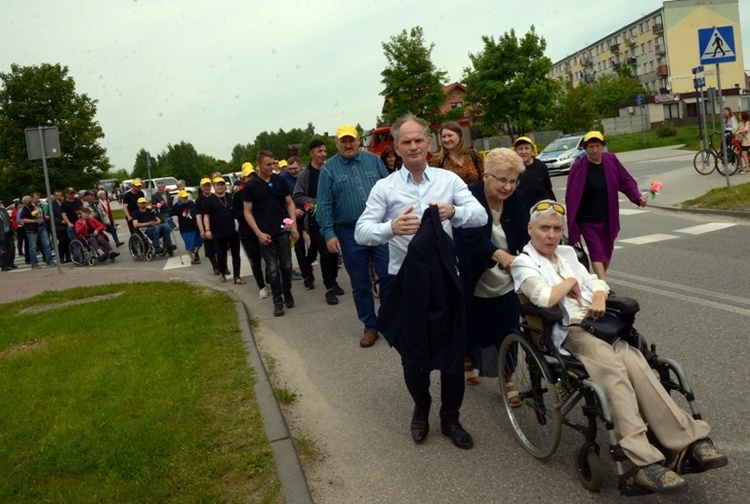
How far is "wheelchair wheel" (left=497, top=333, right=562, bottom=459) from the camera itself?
3.44m

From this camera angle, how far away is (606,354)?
10.8ft

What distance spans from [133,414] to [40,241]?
52.2 ft

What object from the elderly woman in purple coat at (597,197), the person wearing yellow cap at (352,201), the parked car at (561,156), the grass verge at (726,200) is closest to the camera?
the person wearing yellow cap at (352,201)

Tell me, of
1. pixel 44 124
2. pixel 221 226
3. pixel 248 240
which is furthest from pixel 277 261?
pixel 44 124

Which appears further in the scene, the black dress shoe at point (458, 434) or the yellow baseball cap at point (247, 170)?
the yellow baseball cap at point (247, 170)

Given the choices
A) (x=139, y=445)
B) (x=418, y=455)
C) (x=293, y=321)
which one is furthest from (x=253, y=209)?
(x=418, y=455)

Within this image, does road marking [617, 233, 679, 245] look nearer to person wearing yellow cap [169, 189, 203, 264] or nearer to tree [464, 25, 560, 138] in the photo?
person wearing yellow cap [169, 189, 203, 264]

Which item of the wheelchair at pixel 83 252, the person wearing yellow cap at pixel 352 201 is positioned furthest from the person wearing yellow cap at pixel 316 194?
the wheelchair at pixel 83 252

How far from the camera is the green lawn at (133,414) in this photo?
370 centimetres

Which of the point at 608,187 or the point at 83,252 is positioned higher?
the point at 608,187

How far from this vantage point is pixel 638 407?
3.12 m

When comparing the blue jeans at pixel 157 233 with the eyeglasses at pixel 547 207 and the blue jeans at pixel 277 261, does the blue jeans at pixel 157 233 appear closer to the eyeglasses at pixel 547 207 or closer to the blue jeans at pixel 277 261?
the blue jeans at pixel 277 261

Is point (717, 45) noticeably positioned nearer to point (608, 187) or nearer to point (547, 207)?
point (608, 187)

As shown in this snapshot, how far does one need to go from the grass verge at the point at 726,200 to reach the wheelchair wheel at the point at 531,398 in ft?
33.2
